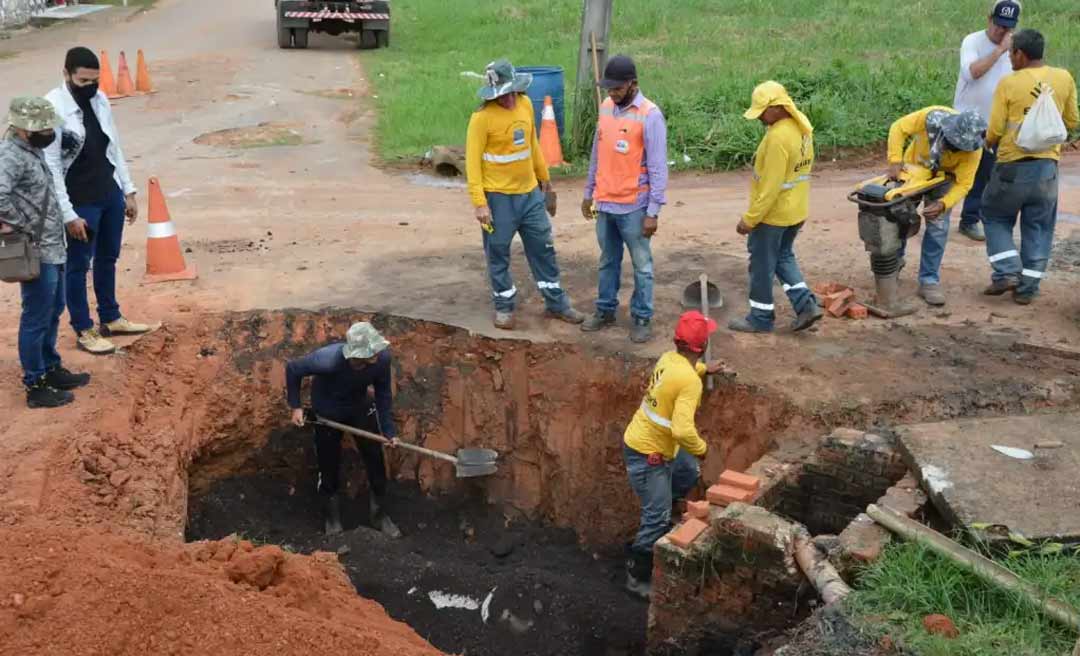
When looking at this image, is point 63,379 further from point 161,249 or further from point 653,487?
point 653,487

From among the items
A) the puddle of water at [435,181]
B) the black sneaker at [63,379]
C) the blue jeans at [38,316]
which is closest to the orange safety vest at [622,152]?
the blue jeans at [38,316]

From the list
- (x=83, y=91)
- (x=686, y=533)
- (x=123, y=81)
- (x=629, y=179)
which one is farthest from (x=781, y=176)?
(x=123, y=81)

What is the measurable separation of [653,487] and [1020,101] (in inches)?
165

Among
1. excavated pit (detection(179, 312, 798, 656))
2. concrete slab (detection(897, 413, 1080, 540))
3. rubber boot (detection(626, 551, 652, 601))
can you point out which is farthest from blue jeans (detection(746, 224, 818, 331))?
rubber boot (detection(626, 551, 652, 601))

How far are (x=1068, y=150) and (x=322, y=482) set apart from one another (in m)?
10.0

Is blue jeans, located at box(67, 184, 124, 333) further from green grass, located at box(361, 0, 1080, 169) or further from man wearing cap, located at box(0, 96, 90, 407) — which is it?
green grass, located at box(361, 0, 1080, 169)

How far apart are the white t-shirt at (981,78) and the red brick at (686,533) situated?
5.25 metres

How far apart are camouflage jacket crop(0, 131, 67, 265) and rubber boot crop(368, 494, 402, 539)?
287 centimetres

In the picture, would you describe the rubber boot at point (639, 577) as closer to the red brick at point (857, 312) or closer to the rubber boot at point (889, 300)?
the red brick at point (857, 312)

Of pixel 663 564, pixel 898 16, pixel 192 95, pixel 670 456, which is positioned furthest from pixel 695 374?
pixel 898 16

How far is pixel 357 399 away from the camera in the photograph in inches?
297

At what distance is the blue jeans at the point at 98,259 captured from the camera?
24.2 ft

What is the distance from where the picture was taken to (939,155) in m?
7.86

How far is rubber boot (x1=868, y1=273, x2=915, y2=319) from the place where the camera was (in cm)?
816
